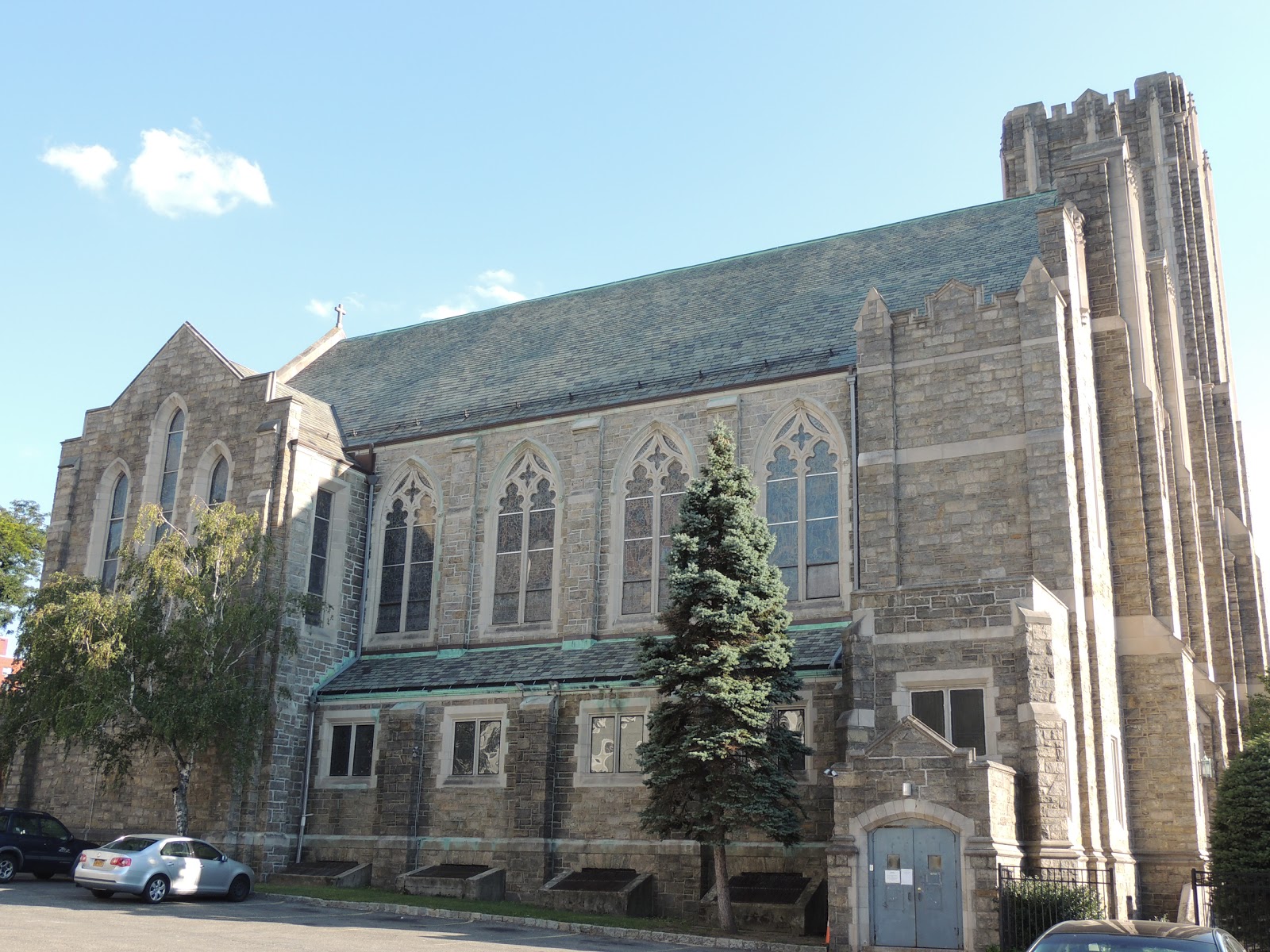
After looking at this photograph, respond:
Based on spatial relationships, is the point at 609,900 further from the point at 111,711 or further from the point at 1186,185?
the point at 1186,185

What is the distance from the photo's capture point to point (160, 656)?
88.4 ft

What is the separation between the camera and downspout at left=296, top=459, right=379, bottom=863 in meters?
28.7

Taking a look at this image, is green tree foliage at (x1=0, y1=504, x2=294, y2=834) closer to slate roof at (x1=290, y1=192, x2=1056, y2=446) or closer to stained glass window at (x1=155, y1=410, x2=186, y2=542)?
Answer: stained glass window at (x1=155, y1=410, x2=186, y2=542)

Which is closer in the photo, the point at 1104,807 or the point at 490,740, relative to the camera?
the point at 1104,807

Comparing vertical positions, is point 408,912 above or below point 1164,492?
below

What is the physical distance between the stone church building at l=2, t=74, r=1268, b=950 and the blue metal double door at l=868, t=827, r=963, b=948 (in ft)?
0.15

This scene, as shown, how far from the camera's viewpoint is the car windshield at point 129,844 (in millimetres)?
22219

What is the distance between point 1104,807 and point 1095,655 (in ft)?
9.24

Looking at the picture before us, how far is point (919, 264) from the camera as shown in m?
30.9

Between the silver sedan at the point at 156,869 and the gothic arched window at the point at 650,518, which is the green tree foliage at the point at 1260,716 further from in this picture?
the silver sedan at the point at 156,869

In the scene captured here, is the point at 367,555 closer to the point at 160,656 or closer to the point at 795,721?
the point at 160,656

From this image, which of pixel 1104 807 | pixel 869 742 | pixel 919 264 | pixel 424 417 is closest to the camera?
pixel 869 742

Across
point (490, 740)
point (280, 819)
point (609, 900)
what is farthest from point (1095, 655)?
point (280, 819)

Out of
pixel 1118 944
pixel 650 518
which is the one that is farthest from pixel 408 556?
pixel 1118 944
